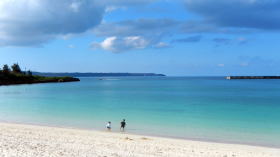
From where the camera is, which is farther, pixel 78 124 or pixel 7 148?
pixel 78 124

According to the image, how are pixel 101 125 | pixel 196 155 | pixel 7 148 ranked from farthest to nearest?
1. pixel 101 125
2. pixel 196 155
3. pixel 7 148

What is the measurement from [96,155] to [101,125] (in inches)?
514

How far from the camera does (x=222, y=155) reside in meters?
12.6

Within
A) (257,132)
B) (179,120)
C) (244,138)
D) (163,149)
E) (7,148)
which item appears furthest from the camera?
(179,120)

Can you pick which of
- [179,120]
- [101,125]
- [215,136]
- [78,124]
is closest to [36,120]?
[78,124]

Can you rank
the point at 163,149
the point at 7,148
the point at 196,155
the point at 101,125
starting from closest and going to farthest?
the point at 7,148
the point at 196,155
the point at 163,149
the point at 101,125

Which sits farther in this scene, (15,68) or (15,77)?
(15,68)

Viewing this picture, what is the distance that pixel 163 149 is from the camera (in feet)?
44.1

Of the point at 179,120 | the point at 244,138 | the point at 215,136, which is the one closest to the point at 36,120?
the point at 179,120

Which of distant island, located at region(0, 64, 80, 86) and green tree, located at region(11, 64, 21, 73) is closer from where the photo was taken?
distant island, located at region(0, 64, 80, 86)

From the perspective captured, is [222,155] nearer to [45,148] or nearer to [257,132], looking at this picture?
[45,148]

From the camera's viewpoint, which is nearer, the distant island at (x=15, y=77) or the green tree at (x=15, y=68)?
the distant island at (x=15, y=77)

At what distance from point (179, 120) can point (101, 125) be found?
22.4ft

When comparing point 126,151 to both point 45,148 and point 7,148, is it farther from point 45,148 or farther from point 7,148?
point 7,148
